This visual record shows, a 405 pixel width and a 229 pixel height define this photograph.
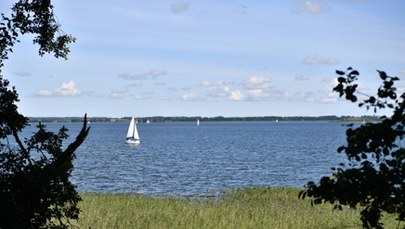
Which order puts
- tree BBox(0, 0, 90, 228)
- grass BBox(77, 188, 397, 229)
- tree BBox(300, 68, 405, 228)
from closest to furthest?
tree BBox(300, 68, 405, 228)
tree BBox(0, 0, 90, 228)
grass BBox(77, 188, 397, 229)

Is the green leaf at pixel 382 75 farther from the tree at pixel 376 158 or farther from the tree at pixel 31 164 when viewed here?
the tree at pixel 31 164

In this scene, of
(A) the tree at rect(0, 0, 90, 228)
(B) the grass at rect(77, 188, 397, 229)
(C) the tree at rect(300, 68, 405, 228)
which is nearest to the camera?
(C) the tree at rect(300, 68, 405, 228)

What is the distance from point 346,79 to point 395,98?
425 millimetres

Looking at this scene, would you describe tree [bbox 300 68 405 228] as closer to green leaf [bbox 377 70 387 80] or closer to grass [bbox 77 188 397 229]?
green leaf [bbox 377 70 387 80]

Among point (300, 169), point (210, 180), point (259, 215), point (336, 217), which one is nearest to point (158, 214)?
point (259, 215)

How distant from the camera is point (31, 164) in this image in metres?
6.62

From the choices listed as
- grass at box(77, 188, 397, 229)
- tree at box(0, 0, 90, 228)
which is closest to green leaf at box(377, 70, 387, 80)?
tree at box(0, 0, 90, 228)

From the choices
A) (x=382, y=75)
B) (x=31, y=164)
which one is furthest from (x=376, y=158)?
(x=31, y=164)

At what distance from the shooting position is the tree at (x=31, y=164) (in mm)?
6270

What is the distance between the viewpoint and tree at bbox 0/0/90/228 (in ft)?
20.6

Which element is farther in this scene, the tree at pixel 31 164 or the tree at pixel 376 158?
the tree at pixel 31 164

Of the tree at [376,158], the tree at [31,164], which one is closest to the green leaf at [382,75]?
the tree at [376,158]

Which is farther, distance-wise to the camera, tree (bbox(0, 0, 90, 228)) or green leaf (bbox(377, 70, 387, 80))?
tree (bbox(0, 0, 90, 228))

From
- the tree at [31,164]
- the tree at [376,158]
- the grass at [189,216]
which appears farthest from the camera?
the grass at [189,216]
